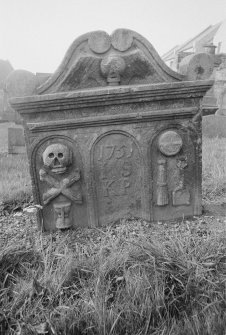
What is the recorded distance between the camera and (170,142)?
Result: 2514 mm

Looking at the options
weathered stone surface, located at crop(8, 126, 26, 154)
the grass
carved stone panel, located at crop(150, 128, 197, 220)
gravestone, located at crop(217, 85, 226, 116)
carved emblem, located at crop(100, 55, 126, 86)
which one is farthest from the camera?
gravestone, located at crop(217, 85, 226, 116)

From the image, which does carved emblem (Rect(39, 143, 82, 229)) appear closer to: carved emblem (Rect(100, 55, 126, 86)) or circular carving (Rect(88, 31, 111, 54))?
carved emblem (Rect(100, 55, 126, 86))

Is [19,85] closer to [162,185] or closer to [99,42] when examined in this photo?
[99,42]

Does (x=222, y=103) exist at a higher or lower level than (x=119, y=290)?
higher

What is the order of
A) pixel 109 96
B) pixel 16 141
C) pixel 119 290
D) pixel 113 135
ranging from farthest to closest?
1. pixel 16 141
2. pixel 113 135
3. pixel 109 96
4. pixel 119 290

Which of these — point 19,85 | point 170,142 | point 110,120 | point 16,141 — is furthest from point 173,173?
point 16,141

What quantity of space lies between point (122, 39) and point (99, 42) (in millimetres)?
213

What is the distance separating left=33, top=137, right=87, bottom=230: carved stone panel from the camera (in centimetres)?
246

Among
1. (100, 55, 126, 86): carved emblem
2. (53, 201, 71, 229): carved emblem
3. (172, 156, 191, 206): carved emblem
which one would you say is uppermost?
(100, 55, 126, 86): carved emblem

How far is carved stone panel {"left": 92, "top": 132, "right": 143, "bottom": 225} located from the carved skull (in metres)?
0.28

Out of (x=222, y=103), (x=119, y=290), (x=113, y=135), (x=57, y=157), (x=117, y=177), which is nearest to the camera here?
(x=119, y=290)

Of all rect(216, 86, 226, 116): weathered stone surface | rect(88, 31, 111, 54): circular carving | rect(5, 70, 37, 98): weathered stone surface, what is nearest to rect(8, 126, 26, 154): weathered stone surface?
rect(5, 70, 37, 98): weathered stone surface

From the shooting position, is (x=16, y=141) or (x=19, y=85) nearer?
(x=19, y=85)

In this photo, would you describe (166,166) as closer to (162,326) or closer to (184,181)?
(184,181)
